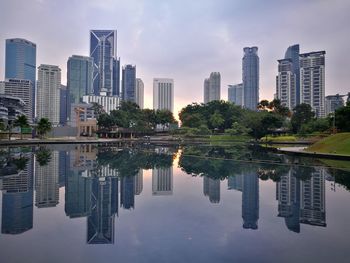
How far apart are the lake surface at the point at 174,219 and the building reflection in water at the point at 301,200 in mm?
33

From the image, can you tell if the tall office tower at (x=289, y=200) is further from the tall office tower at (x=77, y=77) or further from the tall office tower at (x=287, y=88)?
the tall office tower at (x=77, y=77)

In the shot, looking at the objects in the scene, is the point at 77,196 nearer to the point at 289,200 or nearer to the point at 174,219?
the point at 174,219

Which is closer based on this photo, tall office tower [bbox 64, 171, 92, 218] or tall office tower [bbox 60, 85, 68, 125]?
tall office tower [bbox 64, 171, 92, 218]

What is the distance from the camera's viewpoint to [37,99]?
16062 centimetres

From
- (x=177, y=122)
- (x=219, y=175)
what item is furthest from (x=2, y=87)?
(x=219, y=175)

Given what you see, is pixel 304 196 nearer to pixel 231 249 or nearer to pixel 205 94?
pixel 231 249

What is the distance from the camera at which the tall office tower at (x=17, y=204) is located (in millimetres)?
7607

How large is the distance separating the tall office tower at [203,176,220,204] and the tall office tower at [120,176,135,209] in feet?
9.40

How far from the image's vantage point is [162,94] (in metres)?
176

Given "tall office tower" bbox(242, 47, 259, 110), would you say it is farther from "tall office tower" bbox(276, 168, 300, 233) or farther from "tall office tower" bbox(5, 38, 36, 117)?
"tall office tower" bbox(276, 168, 300, 233)

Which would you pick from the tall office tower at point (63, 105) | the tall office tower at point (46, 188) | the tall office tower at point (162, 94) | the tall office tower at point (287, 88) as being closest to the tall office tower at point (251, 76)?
the tall office tower at point (162, 94)

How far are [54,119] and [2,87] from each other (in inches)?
1332

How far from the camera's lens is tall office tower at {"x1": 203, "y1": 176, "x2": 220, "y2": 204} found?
11.0m

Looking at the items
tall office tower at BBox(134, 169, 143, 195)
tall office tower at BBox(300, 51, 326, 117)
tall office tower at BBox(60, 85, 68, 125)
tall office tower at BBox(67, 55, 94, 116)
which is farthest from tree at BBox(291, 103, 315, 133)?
tall office tower at BBox(60, 85, 68, 125)
